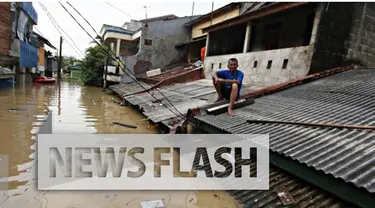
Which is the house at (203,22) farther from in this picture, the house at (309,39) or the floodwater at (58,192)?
the floodwater at (58,192)

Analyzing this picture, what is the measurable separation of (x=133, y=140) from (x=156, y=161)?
1.80 meters

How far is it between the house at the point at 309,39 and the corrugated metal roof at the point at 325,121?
1.00m

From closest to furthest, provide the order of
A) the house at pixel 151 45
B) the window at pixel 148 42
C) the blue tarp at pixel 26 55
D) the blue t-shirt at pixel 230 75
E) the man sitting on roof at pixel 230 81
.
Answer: the man sitting on roof at pixel 230 81, the blue t-shirt at pixel 230 75, the blue tarp at pixel 26 55, the house at pixel 151 45, the window at pixel 148 42

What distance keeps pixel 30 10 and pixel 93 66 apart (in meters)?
8.64

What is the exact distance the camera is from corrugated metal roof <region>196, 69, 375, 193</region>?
102 inches

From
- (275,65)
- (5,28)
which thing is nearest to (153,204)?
(275,65)

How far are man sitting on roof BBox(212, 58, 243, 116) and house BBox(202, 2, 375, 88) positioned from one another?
2.96 meters

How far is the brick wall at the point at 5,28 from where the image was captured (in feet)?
42.2

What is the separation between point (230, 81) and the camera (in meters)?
6.10

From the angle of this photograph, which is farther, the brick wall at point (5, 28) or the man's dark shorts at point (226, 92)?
the brick wall at point (5, 28)

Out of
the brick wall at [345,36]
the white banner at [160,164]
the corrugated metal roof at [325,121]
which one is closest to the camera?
the corrugated metal roof at [325,121]

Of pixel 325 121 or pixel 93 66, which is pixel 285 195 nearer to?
pixel 325 121

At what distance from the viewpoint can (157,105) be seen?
8.80m

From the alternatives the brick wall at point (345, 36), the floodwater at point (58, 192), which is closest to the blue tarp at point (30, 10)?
the floodwater at point (58, 192)
